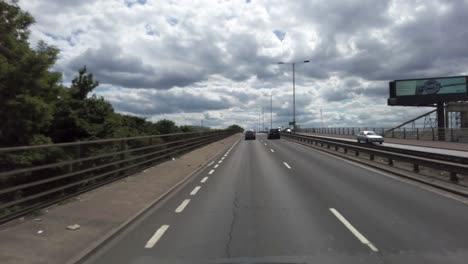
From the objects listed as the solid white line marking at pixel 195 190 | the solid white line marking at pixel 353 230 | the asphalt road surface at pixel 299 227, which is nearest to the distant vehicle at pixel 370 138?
the asphalt road surface at pixel 299 227

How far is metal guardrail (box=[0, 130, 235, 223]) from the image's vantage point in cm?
744

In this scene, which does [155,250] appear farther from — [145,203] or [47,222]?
[145,203]

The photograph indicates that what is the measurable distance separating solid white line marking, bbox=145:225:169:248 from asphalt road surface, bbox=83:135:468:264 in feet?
0.05

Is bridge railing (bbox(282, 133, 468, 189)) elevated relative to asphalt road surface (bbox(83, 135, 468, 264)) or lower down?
elevated

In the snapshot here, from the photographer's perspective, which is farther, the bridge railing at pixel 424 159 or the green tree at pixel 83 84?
the green tree at pixel 83 84

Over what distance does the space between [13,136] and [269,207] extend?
812cm

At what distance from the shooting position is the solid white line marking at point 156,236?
20.2 feet

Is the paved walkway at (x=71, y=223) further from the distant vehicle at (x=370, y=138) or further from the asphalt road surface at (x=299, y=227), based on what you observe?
the distant vehicle at (x=370, y=138)

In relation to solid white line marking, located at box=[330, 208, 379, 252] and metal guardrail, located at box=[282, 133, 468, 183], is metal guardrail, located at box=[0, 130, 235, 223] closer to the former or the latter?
solid white line marking, located at box=[330, 208, 379, 252]

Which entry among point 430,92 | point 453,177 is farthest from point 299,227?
point 430,92

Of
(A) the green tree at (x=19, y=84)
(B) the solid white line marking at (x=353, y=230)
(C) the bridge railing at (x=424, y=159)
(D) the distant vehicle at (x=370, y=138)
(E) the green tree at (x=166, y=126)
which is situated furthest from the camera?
(D) the distant vehicle at (x=370, y=138)

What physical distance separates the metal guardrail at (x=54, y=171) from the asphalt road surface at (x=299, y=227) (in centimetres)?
222

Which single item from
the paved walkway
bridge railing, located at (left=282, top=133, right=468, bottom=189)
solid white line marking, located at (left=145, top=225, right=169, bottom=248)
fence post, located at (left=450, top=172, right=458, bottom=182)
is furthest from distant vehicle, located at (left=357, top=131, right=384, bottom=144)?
solid white line marking, located at (left=145, top=225, right=169, bottom=248)

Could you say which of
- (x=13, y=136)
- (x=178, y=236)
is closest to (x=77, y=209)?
(x=178, y=236)
